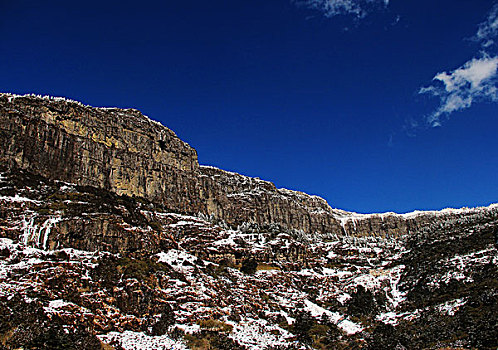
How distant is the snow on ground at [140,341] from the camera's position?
32.4 m

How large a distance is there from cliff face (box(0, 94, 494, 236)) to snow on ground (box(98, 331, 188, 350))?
48.5 metres

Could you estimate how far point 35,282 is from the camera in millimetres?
36062

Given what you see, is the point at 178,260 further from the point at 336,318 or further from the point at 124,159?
the point at 124,159

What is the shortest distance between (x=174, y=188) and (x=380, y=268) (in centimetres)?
5832

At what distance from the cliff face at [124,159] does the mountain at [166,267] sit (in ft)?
1.22

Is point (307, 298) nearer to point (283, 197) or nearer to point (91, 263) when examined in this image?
point (91, 263)

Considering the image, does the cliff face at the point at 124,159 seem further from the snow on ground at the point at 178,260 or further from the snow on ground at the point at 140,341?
the snow on ground at the point at 140,341

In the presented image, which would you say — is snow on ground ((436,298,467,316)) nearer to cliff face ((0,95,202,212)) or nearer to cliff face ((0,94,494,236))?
cliff face ((0,94,494,236))

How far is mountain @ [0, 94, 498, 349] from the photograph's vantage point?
116 feet

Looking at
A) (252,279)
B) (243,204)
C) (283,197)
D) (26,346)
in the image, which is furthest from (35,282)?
(283,197)

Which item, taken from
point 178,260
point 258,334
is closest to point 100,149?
point 178,260

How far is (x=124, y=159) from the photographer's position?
307 ft

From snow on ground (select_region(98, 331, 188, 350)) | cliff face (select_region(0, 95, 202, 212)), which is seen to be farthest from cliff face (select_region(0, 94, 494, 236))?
snow on ground (select_region(98, 331, 188, 350))

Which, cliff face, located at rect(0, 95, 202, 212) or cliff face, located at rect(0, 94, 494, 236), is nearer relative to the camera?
cliff face, located at rect(0, 95, 202, 212)
